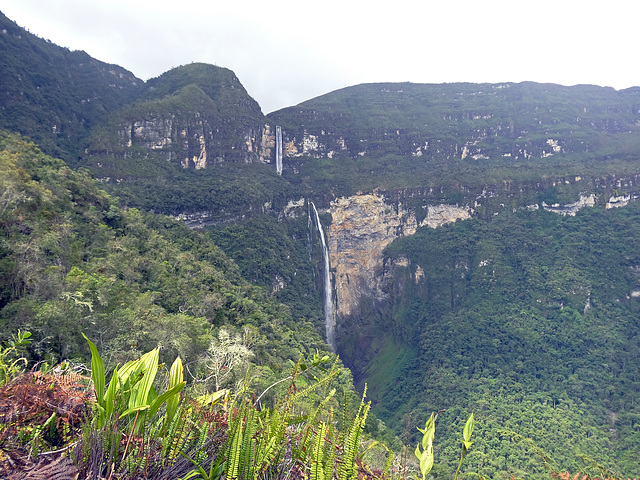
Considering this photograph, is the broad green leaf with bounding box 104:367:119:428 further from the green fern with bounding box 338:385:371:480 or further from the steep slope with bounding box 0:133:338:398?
the steep slope with bounding box 0:133:338:398

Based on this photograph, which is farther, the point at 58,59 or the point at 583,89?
the point at 583,89

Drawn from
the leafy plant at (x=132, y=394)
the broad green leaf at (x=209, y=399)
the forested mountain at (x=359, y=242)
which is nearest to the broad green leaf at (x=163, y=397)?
the leafy plant at (x=132, y=394)

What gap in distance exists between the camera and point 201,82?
61.8 m

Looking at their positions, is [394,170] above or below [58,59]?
below

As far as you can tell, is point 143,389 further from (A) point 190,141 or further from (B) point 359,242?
(A) point 190,141

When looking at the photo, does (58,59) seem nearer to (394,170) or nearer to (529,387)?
(394,170)

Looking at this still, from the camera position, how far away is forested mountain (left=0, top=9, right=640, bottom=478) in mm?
15492

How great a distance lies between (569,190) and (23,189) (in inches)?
2009

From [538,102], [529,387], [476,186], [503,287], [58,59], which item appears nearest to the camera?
[529,387]

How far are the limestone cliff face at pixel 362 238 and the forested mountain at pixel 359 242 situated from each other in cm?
25

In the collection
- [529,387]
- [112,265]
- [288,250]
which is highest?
[112,265]

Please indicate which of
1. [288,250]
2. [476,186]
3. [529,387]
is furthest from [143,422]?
[476,186]

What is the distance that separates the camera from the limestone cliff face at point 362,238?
49500 mm

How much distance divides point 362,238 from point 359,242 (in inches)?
24.5
